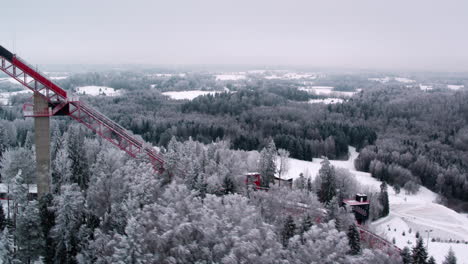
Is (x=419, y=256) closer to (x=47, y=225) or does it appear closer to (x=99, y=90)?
(x=47, y=225)

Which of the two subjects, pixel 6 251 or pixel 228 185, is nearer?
pixel 6 251

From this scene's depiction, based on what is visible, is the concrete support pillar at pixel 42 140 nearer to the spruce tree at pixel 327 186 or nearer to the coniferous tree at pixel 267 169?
the coniferous tree at pixel 267 169

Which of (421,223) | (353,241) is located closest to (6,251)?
(353,241)

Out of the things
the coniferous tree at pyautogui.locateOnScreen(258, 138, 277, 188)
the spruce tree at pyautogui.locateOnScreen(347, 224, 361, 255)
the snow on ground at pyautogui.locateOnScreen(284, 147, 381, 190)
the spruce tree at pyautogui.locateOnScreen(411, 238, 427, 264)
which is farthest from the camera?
the snow on ground at pyautogui.locateOnScreen(284, 147, 381, 190)

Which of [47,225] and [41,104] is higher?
[41,104]

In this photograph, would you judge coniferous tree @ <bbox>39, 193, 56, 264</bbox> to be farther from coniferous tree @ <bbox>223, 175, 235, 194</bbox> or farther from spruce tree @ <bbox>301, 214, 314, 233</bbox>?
spruce tree @ <bbox>301, 214, 314, 233</bbox>

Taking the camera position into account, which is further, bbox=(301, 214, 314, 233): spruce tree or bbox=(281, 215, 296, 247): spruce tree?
bbox=(301, 214, 314, 233): spruce tree

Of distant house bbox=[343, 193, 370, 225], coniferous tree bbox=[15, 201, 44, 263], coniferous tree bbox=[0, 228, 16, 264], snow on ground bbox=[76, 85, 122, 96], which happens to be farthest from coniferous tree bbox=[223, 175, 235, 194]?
snow on ground bbox=[76, 85, 122, 96]
